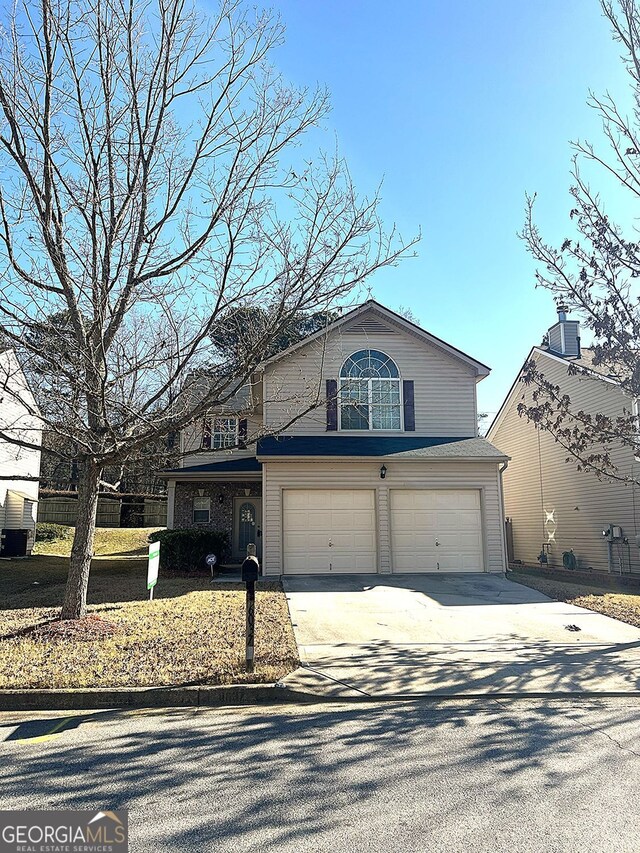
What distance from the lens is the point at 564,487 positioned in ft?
64.8

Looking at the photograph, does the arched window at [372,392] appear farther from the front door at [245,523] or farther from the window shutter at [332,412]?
the front door at [245,523]

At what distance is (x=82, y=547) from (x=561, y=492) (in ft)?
53.2

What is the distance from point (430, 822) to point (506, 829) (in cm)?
42

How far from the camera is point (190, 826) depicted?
3.37 m

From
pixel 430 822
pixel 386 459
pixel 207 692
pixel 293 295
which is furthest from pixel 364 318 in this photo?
pixel 430 822

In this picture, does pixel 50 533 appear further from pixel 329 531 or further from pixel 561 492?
pixel 561 492

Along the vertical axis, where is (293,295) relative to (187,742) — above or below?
above

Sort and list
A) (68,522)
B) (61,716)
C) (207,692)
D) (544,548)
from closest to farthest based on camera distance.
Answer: (61,716)
(207,692)
(544,548)
(68,522)

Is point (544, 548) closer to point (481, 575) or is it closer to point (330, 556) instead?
point (481, 575)

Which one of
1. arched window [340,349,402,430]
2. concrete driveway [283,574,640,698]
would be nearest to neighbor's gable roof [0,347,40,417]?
concrete driveway [283,574,640,698]

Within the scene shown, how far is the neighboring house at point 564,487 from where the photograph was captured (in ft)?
55.3

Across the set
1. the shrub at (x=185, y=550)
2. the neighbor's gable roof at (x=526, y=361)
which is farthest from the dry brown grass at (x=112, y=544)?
the neighbor's gable roof at (x=526, y=361)

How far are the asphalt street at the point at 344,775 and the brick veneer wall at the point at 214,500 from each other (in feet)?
42.5

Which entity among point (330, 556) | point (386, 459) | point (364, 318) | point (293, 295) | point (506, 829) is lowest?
point (506, 829)
